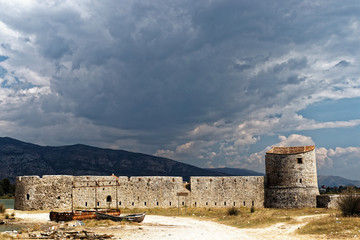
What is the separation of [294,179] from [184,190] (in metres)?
12.5

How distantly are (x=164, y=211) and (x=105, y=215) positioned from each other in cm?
946

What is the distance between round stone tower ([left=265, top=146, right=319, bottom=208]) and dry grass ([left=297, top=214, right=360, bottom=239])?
1653 centimetres

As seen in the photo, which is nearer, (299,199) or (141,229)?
(141,229)

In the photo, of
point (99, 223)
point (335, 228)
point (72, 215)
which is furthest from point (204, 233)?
point (72, 215)

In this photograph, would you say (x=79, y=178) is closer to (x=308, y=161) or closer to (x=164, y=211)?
(x=164, y=211)

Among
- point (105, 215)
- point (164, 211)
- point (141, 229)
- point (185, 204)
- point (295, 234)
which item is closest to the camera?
point (295, 234)

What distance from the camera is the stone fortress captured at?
3606 cm

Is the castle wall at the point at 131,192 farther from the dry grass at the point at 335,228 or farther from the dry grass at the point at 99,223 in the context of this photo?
the dry grass at the point at 335,228

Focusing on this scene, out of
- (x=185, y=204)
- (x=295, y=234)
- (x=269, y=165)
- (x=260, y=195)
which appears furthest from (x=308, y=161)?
(x=295, y=234)

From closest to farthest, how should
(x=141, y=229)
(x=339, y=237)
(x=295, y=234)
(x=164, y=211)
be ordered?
(x=339, y=237), (x=295, y=234), (x=141, y=229), (x=164, y=211)

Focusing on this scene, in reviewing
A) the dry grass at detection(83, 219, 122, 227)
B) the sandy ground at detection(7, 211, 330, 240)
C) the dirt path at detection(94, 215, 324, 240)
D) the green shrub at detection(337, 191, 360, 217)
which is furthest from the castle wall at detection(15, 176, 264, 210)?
the green shrub at detection(337, 191, 360, 217)

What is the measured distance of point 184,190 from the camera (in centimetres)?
3909

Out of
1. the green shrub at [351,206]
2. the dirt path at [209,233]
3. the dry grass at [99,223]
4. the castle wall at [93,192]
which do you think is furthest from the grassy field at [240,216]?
the dry grass at [99,223]

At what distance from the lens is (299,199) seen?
36938 mm
